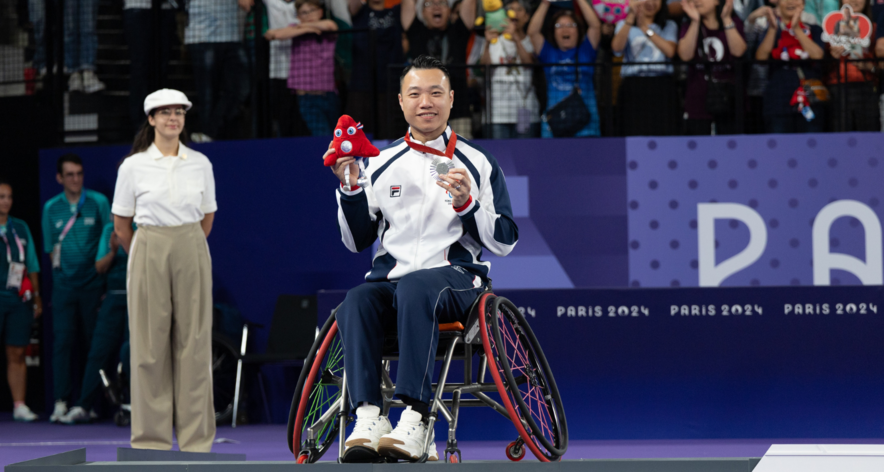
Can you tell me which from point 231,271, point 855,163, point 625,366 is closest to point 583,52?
Result: point 855,163

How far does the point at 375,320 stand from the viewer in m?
3.15

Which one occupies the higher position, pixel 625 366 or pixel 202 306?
pixel 202 306

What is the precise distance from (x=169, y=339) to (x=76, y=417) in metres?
2.69

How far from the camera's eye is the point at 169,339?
511 centimetres

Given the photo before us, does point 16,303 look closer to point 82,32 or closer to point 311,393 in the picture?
point 82,32

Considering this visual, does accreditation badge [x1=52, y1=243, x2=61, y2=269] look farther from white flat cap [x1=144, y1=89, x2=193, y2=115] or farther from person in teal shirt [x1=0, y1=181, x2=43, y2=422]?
white flat cap [x1=144, y1=89, x2=193, y2=115]

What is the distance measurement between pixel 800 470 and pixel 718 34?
16.5 feet

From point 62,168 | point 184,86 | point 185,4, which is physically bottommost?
point 62,168

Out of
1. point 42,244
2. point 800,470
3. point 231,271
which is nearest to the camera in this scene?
point 800,470

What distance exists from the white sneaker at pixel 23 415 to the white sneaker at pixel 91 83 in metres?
2.52

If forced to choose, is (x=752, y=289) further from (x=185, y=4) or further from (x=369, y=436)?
(x=185, y=4)

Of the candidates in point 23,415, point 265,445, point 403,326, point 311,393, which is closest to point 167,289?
point 265,445

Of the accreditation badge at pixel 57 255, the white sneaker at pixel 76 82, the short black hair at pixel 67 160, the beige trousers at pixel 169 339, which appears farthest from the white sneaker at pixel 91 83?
the beige trousers at pixel 169 339

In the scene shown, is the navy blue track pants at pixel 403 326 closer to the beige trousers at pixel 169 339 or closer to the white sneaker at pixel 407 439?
the white sneaker at pixel 407 439
